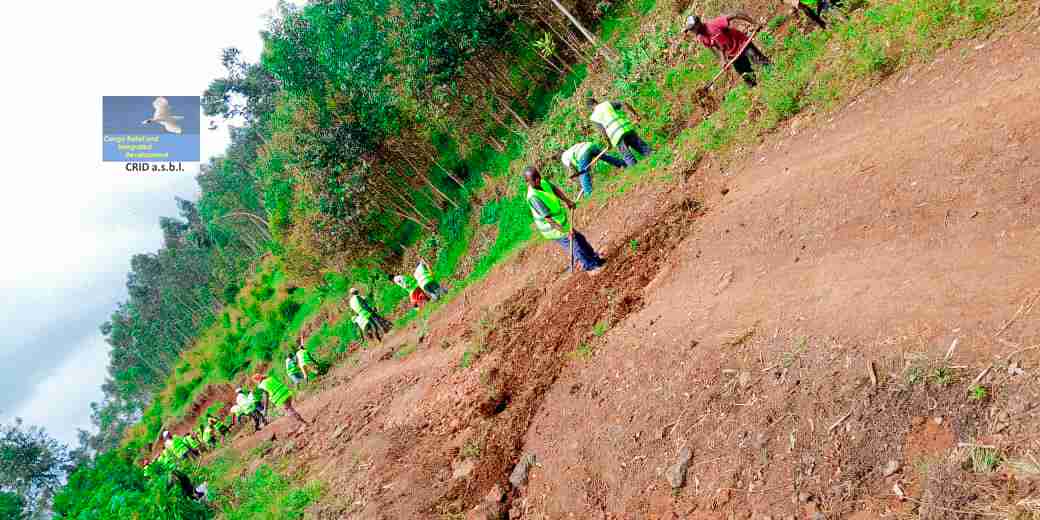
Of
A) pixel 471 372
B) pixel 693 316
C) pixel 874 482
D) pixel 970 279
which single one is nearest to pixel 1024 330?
pixel 970 279

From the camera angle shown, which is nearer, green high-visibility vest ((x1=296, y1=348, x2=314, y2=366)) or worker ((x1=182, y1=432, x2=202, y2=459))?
green high-visibility vest ((x1=296, y1=348, x2=314, y2=366))

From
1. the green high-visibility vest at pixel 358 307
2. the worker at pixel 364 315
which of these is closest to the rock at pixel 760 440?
the worker at pixel 364 315

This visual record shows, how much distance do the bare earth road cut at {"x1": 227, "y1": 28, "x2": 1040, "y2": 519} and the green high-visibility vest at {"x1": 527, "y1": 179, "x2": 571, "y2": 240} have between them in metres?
0.89

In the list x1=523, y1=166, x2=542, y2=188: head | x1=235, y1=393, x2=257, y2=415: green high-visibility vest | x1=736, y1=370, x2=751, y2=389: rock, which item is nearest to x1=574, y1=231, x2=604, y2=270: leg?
x1=523, y1=166, x2=542, y2=188: head

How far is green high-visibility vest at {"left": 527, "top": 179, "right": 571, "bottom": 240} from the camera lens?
873 centimetres

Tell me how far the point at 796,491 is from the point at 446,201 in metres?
21.9

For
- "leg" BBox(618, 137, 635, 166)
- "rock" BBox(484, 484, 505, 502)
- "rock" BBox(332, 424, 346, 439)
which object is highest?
"leg" BBox(618, 137, 635, 166)

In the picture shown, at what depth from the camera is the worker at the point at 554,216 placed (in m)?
8.70

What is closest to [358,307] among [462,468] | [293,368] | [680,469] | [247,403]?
[247,403]

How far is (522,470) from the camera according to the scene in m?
6.57

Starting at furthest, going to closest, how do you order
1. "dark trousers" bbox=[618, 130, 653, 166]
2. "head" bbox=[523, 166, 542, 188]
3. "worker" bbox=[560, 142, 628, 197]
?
"dark trousers" bbox=[618, 130, 653, 166] → "worker" bbox=[560, 142, 628, 197] → "head" bbox=[523, 166, 542, 188]

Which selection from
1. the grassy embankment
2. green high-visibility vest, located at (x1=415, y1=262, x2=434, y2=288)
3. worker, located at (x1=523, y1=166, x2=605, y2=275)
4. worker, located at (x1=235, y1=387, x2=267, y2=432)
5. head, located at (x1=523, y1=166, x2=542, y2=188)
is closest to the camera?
the grassy embankment

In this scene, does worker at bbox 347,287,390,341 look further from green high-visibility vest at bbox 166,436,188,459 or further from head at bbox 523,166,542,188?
head at bbox 523,166,542,188

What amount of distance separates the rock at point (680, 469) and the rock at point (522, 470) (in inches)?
76.1
